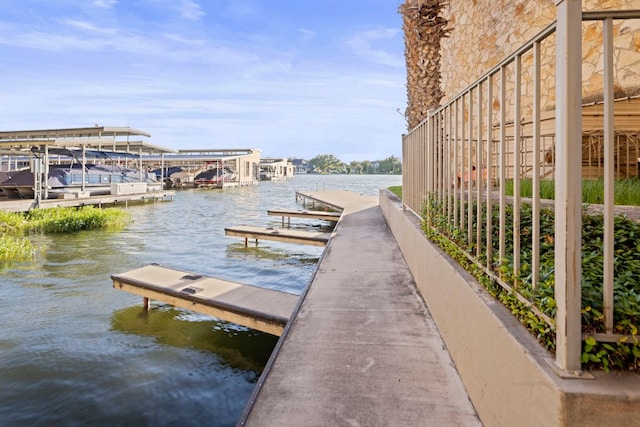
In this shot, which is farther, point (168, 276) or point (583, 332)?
point (168, 276)

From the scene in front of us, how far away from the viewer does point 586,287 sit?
1393 mm

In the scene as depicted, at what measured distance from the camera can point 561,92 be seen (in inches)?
50.1

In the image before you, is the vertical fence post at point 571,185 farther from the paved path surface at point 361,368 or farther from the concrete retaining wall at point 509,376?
the paved path surface at point 361,368

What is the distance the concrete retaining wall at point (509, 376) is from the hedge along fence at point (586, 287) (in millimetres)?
50

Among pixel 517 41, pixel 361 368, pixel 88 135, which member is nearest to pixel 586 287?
pixel 361 368

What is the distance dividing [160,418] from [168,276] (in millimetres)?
2503

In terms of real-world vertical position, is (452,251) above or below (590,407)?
above

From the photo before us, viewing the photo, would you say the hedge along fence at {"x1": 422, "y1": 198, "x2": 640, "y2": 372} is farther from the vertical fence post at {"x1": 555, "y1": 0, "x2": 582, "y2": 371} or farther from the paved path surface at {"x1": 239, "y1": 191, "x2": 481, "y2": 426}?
the paved path surface at {"x1": 239, "y1": 191, "x2": 481, "y2": 426}

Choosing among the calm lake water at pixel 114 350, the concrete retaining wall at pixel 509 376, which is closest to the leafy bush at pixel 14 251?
the calm lake water at pixel 114 350

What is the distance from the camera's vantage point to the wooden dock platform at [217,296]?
379 centimetres

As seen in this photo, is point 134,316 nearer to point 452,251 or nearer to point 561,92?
point 452,251

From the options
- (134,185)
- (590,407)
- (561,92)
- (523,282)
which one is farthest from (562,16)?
(134,185)

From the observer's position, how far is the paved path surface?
1925 mm

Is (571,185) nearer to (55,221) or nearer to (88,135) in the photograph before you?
(55,221)
